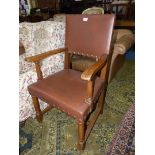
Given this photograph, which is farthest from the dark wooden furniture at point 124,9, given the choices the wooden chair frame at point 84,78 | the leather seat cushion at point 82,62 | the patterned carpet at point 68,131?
the wooden chair frame at point 84,78

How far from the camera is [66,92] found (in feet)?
3.93

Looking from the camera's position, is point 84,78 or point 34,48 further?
point 34,48

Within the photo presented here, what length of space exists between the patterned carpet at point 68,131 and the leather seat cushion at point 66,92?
37 centimetres

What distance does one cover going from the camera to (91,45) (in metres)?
1.40

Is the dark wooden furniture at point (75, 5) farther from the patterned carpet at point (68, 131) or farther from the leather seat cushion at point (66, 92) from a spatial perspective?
the leather seat cushion at point (66, 92)

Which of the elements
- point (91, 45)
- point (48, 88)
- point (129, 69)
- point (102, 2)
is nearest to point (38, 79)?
point (48, 88)

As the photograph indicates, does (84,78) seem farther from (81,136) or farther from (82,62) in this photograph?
(82,62)

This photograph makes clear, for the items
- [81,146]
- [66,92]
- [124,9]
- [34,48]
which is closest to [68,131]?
[81,146]

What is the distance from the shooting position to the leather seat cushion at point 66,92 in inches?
42.2

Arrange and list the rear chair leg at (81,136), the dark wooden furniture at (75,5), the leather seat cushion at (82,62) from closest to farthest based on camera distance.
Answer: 1. the rear chair leg at (81,136)
2. the leather seat cushion at (82,62)
3. the dark wooden furniture at (75,5)

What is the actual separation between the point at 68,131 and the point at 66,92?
0.45m

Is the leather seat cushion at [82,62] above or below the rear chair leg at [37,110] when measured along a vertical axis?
above
